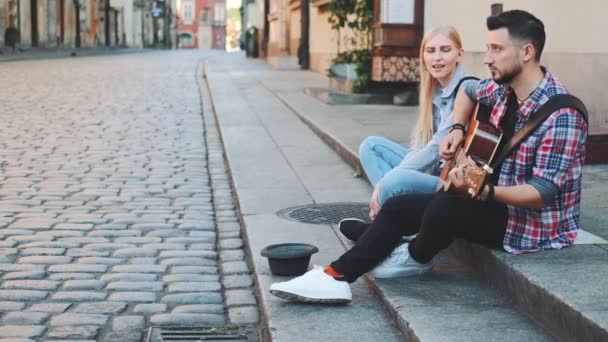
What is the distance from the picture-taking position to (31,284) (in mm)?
4766

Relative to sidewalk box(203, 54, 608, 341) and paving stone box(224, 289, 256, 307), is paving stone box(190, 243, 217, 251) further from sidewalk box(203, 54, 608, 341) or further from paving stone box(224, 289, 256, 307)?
paving stone box(224, 289, 256, 307)

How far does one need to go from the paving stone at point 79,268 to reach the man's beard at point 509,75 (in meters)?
2.41

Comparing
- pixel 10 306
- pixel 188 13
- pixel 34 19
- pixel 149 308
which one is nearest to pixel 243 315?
pixel 149 308

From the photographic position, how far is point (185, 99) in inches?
656

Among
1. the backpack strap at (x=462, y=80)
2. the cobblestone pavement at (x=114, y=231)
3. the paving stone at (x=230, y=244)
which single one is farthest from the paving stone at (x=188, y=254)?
the backpack strap at (x=462, y=80)

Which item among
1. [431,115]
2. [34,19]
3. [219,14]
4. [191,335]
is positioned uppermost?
[219,14]

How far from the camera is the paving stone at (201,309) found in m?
4.41

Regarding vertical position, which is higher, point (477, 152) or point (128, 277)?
point (477, 152)

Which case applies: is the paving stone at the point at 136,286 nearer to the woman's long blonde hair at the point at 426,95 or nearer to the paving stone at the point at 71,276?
the paving stone at the point at 71,276

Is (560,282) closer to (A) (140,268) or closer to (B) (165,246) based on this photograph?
(A) (140,268)

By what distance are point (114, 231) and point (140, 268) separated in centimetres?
99

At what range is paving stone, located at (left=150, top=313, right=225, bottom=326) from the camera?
423 centimetres

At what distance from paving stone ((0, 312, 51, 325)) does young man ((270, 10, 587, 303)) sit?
104 cm

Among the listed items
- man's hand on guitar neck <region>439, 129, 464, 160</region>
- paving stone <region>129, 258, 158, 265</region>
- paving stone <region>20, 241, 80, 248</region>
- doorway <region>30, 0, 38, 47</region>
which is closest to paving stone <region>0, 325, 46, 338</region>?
paving stone <region>129, 258, 158, 265</region>
